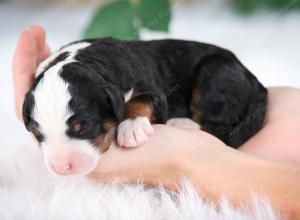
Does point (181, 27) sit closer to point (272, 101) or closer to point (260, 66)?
point (260, 66)

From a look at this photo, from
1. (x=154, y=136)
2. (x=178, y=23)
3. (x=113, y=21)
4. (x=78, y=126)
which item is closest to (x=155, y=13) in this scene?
(x=178, y=23)

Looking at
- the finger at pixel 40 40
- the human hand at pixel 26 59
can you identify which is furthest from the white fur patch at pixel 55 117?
the finger at pixel 40 40

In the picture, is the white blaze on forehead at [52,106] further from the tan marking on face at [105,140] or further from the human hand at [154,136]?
the human hand at [154,136]

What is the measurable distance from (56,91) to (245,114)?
41.2 inches

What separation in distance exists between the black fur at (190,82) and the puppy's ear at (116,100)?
0.62 ft

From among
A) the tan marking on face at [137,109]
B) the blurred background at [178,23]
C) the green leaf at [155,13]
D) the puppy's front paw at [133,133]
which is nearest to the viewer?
the puppy's front paw at [133,133]

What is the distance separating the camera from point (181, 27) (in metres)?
4.98

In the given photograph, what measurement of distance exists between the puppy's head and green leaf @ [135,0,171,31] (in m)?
2.13

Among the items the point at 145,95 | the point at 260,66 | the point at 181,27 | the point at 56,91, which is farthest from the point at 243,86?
the point at 181,27

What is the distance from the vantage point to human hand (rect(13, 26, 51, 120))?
9.57 ft

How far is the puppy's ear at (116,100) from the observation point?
2.35m

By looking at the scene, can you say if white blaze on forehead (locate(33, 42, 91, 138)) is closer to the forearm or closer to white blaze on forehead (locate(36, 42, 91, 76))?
white blaze on forehead (locate(36, 42, 91, 76))

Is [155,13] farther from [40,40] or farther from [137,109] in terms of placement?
[137,109]

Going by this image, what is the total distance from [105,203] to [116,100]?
1.24ft
